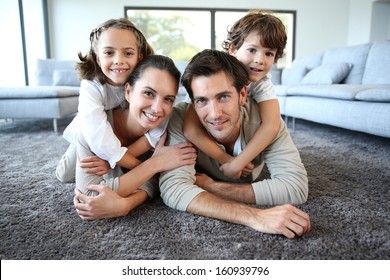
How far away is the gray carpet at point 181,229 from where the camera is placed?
0.86 m

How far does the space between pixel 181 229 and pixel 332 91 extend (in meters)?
2.14

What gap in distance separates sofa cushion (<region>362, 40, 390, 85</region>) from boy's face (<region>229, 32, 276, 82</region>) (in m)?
2.26

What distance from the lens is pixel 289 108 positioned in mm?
3369

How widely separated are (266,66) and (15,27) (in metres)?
5.34

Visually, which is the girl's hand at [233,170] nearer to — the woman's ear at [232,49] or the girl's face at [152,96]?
the girl's face at [152,96]

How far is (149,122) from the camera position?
1178mm

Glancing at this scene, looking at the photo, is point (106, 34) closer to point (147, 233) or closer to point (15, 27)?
point (147, 233)

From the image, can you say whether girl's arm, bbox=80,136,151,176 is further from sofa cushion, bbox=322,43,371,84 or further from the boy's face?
sofa cushion, bbox=322,43,371,84

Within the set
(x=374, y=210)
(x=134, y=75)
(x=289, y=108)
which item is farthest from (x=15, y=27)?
(x=374, y=210)

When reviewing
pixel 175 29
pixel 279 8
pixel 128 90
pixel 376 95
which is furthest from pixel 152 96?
pixel 279 8

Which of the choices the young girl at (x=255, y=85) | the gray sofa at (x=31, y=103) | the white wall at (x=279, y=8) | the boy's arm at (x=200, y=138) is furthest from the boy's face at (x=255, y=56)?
the white wall at (x=279, y=8)

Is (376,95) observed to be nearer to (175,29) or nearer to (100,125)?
(100,125)

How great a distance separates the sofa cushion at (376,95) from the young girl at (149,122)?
5.19ft

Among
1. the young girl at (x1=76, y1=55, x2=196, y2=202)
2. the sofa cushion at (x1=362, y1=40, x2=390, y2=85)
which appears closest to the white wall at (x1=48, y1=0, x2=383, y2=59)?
the sofa cushion at (x1=362, y1=40, x2=390, y2=85)
